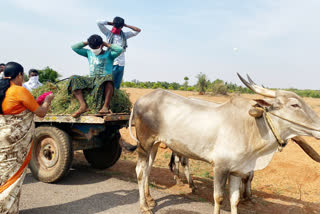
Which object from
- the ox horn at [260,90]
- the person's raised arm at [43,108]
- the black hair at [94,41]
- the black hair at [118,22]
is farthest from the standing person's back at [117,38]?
the ox horn at [260,90]

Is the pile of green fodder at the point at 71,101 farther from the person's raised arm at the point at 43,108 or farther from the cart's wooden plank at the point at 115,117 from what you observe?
the person's raised arm at the point at 43,108

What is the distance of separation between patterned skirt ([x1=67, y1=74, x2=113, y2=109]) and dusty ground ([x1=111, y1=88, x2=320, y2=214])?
1962 millimetres

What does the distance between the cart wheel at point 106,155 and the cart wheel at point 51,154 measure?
1107 millimetres

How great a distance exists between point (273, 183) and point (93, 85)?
14.7 feet

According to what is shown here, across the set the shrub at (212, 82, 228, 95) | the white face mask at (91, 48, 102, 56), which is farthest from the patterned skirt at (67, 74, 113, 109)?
the shrub at (212, 82, 228, 95)

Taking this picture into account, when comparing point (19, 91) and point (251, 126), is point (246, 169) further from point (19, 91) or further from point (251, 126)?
point (19, 91)

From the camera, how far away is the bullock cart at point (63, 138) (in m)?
4.76

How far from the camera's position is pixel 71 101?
5.20 meters

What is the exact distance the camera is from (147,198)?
446 cm

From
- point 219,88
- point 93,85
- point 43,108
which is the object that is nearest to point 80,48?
point 93,85

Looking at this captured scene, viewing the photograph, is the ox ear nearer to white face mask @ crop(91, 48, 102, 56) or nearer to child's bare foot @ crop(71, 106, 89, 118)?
child's bare foot @ crop(71, 106, 89, 118)

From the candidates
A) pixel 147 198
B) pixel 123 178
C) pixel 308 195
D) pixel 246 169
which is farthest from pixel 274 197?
pixel 123 178

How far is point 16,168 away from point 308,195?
5.28m

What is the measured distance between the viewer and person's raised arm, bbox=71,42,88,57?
534cm
